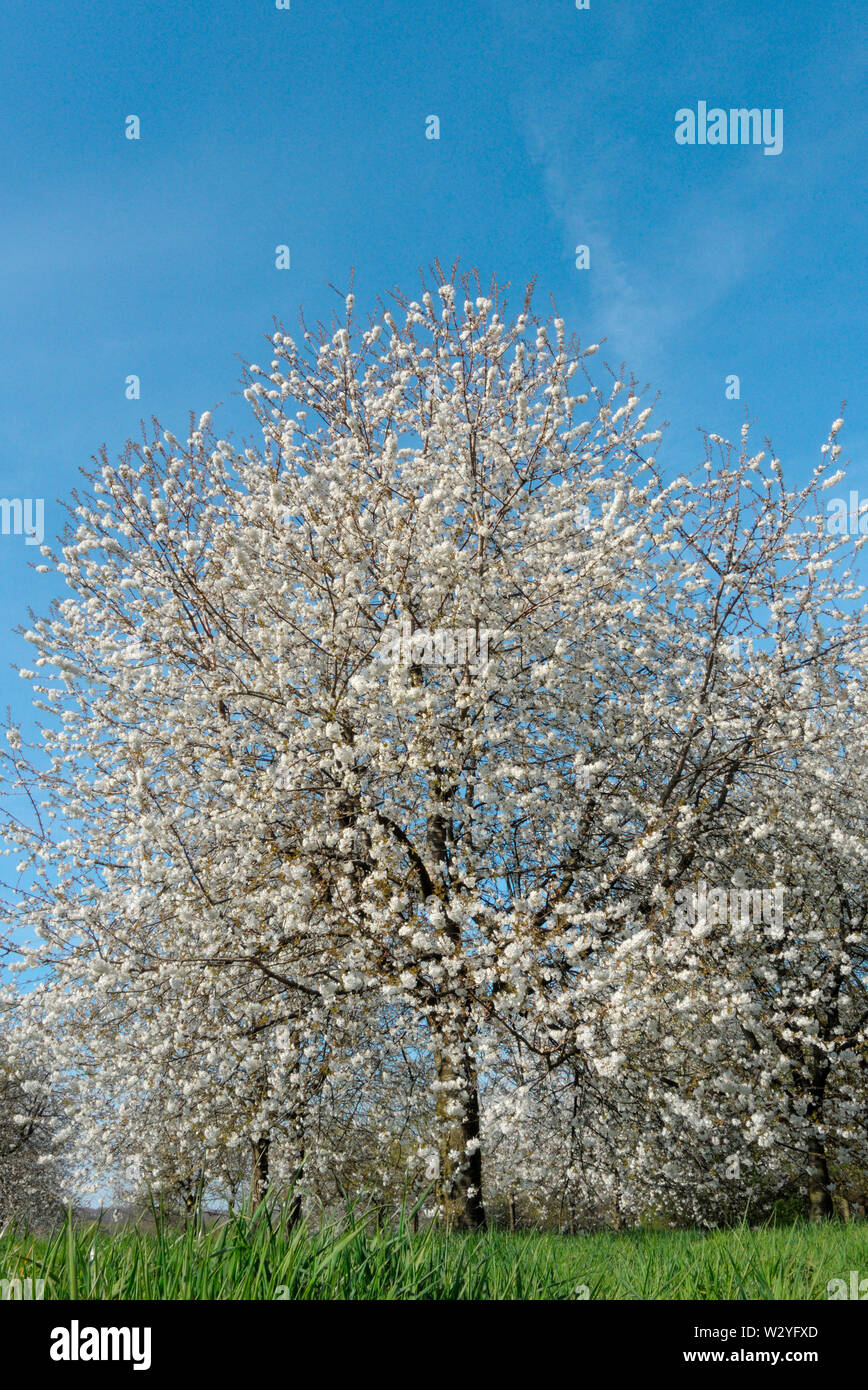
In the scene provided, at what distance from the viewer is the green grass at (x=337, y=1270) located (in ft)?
9.27

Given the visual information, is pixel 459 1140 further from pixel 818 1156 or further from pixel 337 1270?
pixel 337 1270

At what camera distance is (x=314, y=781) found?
29.0ft

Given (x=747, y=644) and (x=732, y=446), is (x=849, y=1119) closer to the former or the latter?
(x=747, y=644)

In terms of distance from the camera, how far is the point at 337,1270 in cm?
301

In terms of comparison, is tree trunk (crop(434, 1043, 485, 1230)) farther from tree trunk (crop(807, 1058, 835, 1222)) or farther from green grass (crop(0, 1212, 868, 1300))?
tree trunk (crop(807, 1058, 835, 1222))

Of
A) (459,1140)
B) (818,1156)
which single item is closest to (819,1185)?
(818,1156)

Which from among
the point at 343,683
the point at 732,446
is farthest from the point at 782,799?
the point at 343,683

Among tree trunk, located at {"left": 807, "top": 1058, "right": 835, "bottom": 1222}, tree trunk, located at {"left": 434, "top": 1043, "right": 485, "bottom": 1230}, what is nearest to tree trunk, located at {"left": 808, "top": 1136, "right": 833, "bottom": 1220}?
tree trunk, located at {"left": 807, "top": 1058, "right": 835, "bottom": 1222}

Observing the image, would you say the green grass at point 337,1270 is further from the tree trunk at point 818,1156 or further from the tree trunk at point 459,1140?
the tree trunk at point 818,1156

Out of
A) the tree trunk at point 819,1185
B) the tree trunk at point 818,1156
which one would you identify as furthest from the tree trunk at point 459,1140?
the tree trunk at point 819,1185

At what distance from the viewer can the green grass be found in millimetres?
2826

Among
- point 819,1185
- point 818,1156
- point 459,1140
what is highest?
point 459,1140

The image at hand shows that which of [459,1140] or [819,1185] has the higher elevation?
[459,1140]

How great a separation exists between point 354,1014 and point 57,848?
13.6 ft
